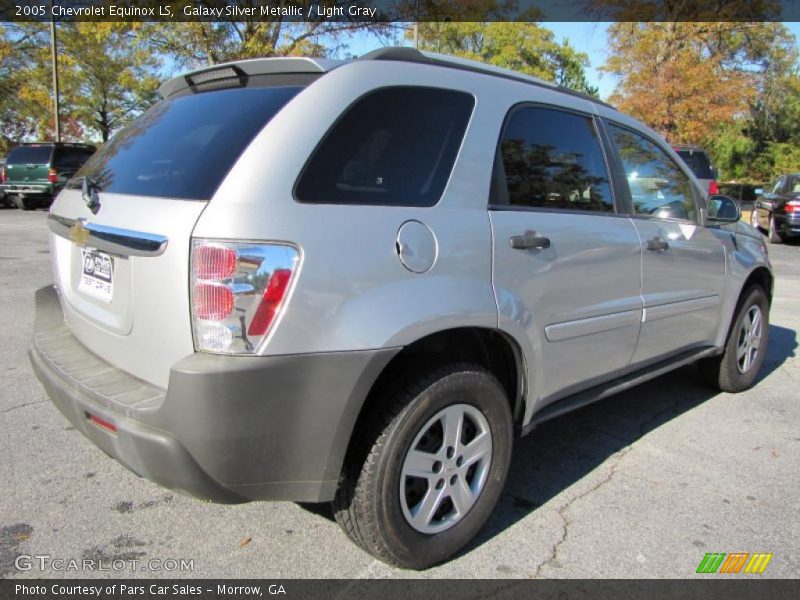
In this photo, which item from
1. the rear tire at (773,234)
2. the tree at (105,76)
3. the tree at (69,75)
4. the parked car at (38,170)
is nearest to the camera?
the rear tire at (773,234)

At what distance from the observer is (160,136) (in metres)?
2.65

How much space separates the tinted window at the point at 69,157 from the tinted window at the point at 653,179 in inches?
685

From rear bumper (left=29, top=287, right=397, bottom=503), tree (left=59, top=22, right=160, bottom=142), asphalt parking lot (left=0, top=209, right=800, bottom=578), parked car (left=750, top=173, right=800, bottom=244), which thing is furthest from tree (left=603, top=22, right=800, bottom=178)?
rear bumper (left=29, top=287, right=397, bottom=503)

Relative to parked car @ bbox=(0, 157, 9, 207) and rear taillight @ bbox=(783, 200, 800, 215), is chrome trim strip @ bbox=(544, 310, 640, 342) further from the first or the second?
parked car @ bbox=(0, 157, 9, 207)

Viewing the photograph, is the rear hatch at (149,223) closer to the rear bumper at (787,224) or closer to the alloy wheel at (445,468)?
the alloy wheel at (445,468)

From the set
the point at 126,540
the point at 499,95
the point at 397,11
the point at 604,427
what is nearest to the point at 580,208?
the point at 499,95

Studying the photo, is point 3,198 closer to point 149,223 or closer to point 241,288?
point 149,223

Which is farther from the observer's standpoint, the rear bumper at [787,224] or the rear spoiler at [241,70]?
the rear bumper at [787,224]

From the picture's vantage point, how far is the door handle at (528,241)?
2629mm

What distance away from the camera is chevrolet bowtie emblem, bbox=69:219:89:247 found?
2.49m

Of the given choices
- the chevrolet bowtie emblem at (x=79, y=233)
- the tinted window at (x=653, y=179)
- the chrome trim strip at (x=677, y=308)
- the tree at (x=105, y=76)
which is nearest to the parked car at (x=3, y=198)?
the tree at (x=105, y=76)

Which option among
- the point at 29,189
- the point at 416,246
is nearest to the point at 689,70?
the point at 29,189

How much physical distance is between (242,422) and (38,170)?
1900 cm

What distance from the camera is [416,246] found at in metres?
2.27
